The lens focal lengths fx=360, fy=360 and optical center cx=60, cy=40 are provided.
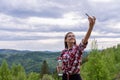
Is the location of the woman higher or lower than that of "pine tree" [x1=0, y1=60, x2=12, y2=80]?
higher

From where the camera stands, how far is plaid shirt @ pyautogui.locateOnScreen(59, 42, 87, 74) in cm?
912

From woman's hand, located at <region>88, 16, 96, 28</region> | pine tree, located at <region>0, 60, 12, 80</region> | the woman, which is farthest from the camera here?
pine tree, located at <region>0, 60, 12, 80</region>

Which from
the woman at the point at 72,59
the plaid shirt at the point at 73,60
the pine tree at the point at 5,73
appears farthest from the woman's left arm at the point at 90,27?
the pine tree at the point at 5,73

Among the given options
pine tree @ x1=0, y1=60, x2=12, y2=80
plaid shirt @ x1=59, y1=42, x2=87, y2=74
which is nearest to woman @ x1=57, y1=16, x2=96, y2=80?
plaid shirt @ x1=59, y1=42, x2=87, y2=74

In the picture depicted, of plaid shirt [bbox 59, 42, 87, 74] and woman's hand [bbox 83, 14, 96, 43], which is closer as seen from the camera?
woman's hand [bbox 83, 14, 96, 43]

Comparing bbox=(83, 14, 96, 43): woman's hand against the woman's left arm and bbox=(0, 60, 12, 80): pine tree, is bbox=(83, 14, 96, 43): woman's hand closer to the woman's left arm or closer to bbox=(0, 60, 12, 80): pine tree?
the woman's left arm

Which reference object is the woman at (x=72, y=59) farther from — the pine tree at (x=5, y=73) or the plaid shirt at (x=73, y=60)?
the pine tree at (x=5, y=73)

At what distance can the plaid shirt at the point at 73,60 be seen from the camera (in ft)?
29.9

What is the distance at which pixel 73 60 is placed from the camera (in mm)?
9148

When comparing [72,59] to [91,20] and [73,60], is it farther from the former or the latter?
[91,20]

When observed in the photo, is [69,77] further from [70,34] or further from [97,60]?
[97,60]

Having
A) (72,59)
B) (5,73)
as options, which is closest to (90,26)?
(72,59)

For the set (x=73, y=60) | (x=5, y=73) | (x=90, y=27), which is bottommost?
(x=5, y=73)

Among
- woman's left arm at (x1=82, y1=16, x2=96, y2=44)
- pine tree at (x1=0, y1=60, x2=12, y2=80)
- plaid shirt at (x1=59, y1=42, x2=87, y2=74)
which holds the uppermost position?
woman's left arm at (x1=82, y1=16, x2=96, y2=44)
